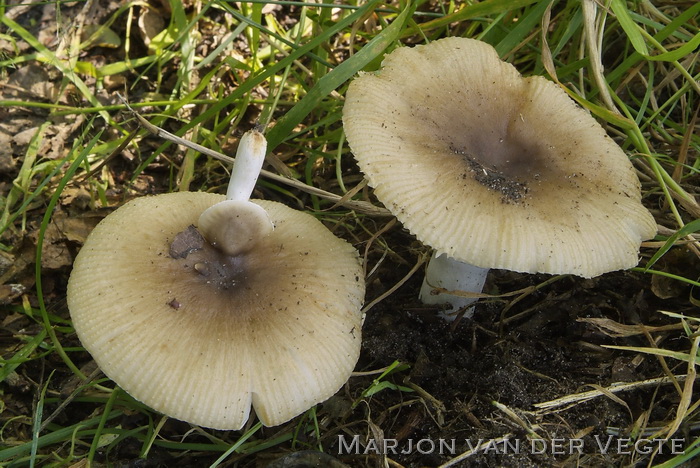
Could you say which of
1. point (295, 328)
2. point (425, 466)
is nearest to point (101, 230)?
point (295, 328)

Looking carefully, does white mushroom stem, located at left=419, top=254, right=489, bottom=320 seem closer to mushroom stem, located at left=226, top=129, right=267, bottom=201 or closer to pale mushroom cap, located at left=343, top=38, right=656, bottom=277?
pale mushroom cap, located at left=343, top=38, right=656, bottom=277

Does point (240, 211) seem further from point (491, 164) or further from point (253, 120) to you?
point (253, 120)

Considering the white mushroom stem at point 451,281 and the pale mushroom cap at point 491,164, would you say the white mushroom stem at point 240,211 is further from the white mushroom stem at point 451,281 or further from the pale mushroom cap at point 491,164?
the white mushroom stem at point 451,281

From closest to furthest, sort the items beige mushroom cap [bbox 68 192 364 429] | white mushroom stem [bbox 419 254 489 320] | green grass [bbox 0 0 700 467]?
1. beige mushroom cap [bbox 68 192 364 429]
2. green grass [bbox 0 0 700 467]
3. white mushroom stem [bbox 419 254 489 320]

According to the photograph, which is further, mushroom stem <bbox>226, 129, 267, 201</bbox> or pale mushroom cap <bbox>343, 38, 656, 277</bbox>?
mushroom stem <bbox>226, 129, 267, 201</bbox>

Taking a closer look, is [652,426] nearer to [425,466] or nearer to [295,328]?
[425,466]

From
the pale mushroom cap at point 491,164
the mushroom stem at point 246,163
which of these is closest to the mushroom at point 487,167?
the pale mushroom cap at point 491,164

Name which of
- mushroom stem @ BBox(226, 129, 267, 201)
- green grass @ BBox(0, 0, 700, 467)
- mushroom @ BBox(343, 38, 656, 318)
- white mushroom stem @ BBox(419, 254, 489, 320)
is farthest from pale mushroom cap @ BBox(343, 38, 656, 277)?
white mushroom stem @ BBox(419, 254, 489, 320)
